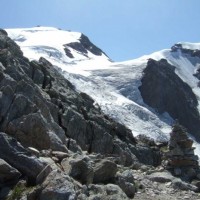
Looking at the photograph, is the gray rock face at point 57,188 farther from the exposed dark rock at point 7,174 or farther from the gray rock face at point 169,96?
the gray rock face at point 169,96

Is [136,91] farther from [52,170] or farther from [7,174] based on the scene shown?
[52,170]

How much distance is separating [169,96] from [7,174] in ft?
543

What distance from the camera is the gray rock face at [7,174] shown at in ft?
39.2

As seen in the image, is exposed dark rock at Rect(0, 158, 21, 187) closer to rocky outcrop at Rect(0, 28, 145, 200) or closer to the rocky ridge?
the rocky ridge

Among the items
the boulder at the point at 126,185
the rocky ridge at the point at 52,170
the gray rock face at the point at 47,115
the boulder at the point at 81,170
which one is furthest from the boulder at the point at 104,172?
the gray rock face at the point at 47,115

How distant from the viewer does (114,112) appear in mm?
118750

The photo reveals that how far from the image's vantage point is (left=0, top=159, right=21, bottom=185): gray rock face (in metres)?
12.0

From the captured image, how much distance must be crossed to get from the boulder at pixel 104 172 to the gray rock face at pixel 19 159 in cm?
192

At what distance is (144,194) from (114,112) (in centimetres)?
10472

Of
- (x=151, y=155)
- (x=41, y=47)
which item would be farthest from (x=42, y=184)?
(x=41, y=47)

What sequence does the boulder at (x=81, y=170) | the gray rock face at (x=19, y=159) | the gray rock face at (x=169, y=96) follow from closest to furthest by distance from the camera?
the gray rock face at (x=19, y=159)
the boulder at (x=81, y=170)
the gray rock face at (x=169, y=96)

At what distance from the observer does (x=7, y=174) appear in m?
12.0

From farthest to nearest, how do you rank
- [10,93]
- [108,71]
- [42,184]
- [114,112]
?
[108,71], [114,112], [10,93], [42,184]

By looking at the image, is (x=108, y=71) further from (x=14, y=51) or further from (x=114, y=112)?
(x=14, y=51)
